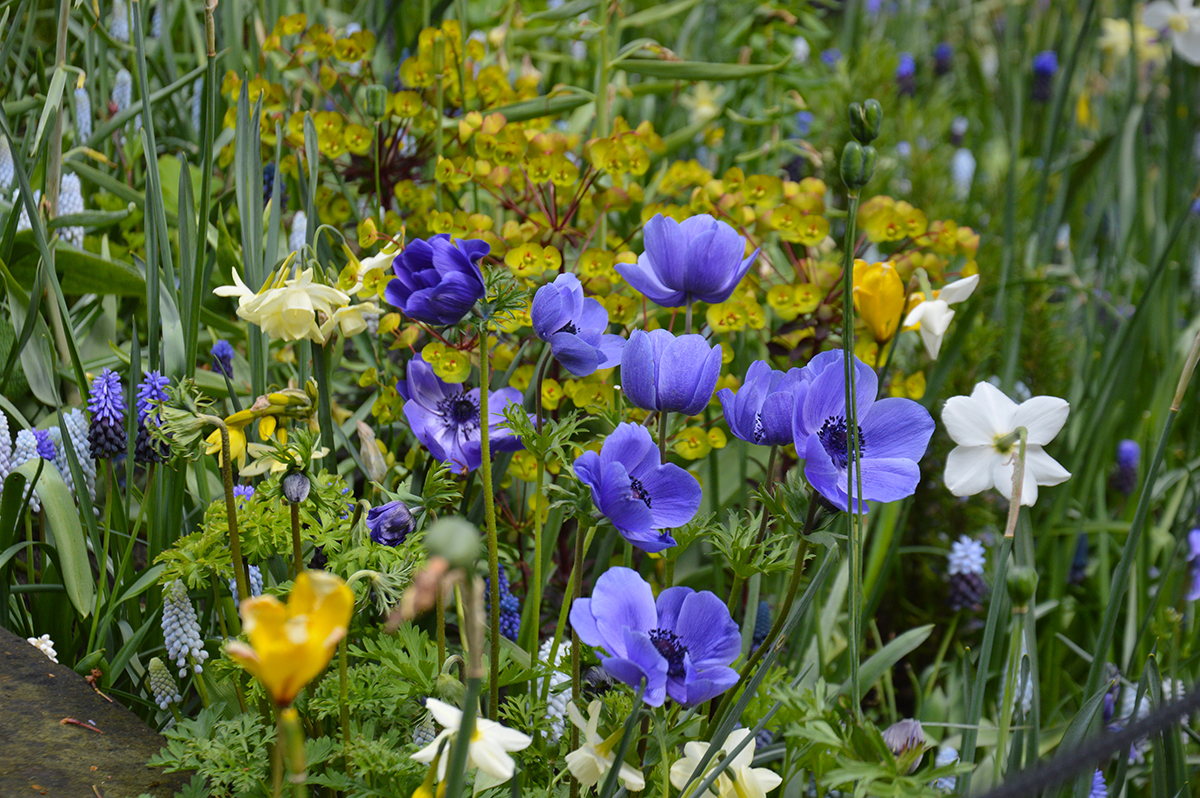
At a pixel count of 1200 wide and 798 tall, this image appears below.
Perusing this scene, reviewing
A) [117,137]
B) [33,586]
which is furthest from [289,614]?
[117,137]

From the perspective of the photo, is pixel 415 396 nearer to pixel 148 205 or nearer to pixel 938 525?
pixel 148 205

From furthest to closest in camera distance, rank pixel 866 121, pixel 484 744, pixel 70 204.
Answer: pixel 70 204 < pixel 866 121 < pixel 484 744

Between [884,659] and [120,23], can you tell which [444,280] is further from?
[120,23]

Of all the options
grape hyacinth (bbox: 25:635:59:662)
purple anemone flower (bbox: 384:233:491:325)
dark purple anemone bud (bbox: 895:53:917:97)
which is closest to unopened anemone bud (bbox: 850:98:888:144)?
purple anemone flower (bbox: 384:233:491:325)

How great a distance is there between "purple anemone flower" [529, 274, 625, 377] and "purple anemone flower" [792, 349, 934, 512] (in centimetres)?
16

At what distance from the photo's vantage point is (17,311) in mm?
985

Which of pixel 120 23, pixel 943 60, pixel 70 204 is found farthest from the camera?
pixel 943 60

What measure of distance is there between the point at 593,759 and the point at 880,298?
1.96 feet

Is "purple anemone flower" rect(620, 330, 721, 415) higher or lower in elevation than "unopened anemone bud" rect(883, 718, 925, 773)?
higher

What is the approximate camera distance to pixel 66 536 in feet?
2.60

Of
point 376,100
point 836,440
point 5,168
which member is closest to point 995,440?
point 836,440

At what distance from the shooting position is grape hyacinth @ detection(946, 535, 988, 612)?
3.86 ft

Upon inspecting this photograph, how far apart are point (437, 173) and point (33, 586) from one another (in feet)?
1.96

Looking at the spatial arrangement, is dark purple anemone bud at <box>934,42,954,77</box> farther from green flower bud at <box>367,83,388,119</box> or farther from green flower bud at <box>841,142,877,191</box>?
green flower bud at <box>841,142,877,191</box>
